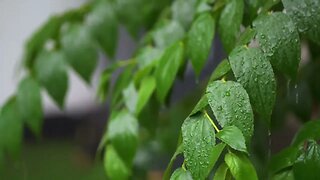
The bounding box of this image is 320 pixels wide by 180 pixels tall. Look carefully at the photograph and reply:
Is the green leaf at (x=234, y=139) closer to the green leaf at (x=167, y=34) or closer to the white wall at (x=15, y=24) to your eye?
the green leaf at (x=167, y=34)

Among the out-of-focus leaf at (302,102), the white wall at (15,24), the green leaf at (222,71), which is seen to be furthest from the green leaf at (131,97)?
the white wall at (15,24)

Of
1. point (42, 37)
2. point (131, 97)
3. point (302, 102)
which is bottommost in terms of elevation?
point (302, 102)

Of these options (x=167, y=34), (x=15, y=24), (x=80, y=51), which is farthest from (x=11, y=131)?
(x=15, y=24)

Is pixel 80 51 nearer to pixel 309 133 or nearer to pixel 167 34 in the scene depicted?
pixel 167 34

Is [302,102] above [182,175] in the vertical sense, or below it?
below

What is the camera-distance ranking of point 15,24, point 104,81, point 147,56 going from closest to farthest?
point 147,56
point 104,81
point 15,24

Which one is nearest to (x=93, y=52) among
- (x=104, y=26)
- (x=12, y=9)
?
(x=104, y=26)

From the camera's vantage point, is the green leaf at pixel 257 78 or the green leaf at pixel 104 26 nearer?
the green leaf at pixel 257 78
